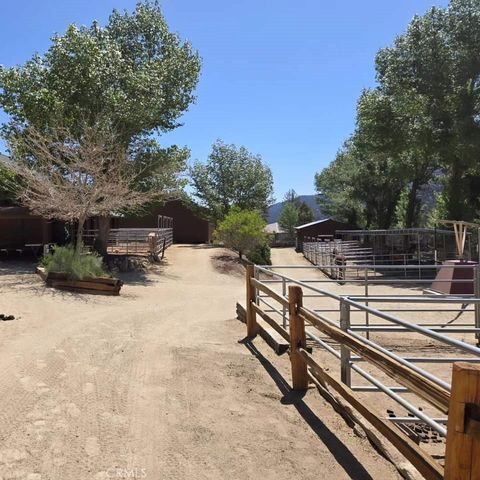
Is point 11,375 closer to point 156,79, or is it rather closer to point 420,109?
point 156,79

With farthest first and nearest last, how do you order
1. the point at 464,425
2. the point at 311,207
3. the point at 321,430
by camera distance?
the point at 311,207 → the point at 321,430 → the point at 464,425

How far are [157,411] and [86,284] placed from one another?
32.8 feet

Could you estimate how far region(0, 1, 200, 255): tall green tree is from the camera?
21359 mm

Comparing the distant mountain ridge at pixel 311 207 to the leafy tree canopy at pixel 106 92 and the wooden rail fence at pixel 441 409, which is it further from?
A: the wooden rail fence at pixel 441 409

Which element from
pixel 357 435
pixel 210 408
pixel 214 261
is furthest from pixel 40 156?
pixel 357 435

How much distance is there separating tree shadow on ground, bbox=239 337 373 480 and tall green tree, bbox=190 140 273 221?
44154 mm

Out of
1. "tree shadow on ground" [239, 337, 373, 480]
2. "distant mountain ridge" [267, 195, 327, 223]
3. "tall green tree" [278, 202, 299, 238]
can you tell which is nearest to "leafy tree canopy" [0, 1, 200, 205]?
"tree shadow on ground" [239, 337, 373, 480]

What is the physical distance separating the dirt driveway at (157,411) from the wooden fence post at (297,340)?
9.7 inches

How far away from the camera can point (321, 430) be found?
16.2 ft

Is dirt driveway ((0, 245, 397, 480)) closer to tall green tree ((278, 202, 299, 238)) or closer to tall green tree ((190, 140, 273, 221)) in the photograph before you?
tall green tree ((190, 140, 273, 221))

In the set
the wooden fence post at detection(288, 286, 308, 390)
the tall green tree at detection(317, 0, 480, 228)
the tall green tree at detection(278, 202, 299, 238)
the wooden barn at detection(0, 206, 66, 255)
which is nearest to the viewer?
the wooden fence post at detection(288, 286, 308, 390)

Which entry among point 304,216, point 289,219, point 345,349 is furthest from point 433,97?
point 289,219

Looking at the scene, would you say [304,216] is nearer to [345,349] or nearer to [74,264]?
[74,264]

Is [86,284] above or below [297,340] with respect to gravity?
below
